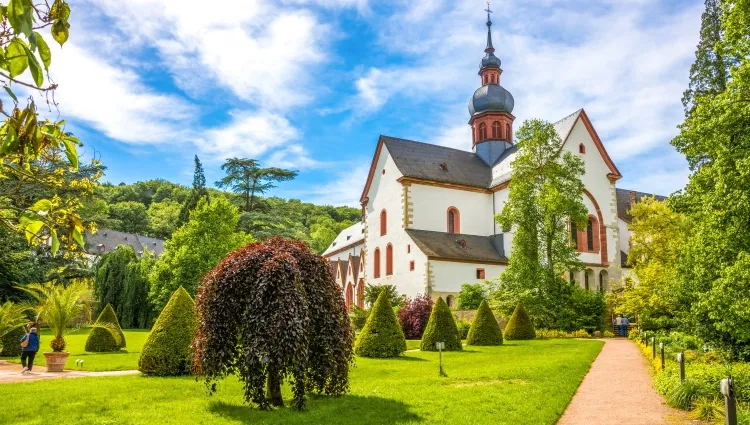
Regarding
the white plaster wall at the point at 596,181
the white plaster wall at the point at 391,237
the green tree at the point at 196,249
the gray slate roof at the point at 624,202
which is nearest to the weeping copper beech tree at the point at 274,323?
the white plaster wall at the point at 391,237

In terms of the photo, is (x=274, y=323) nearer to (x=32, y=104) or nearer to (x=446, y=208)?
(x=32, y=104)

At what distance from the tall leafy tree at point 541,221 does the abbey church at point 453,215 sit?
194 inches

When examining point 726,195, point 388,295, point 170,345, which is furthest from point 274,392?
point 388,295

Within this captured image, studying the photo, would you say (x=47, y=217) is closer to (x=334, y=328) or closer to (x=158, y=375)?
(x=334, y=328)

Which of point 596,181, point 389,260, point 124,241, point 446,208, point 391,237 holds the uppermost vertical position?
point 596,181

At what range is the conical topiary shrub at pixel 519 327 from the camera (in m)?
28.1

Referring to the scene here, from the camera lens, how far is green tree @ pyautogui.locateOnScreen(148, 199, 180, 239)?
288 feet

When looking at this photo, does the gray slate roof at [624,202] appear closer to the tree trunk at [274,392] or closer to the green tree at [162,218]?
the tree trunk at [274,392]

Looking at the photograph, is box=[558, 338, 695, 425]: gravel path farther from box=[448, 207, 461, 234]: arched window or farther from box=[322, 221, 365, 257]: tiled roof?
box=[322, 221, 365, 257]: tiled roof

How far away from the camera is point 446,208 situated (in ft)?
136

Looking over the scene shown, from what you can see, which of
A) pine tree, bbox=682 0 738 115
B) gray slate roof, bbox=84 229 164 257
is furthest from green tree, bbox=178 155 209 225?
pine tree, bbox=682 0 738 115

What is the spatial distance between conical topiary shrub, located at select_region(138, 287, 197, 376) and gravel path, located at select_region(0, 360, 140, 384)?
5.22 feet

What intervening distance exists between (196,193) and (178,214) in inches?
390

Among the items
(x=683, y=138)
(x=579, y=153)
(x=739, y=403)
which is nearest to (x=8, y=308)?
(x=739, y=403)
